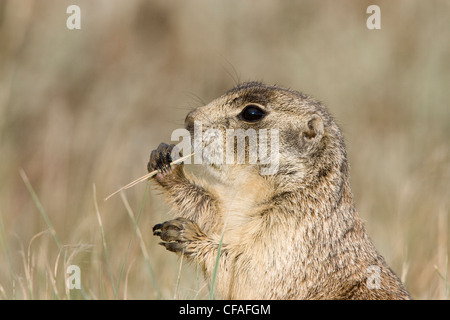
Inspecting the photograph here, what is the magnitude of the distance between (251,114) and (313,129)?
40 cm

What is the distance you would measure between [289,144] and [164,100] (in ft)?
19.8

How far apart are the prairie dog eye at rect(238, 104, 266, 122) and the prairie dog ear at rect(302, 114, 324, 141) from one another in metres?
0.28

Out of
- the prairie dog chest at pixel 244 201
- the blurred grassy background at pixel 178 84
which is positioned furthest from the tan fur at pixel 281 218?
the blurred grassy background at pixel 178 84

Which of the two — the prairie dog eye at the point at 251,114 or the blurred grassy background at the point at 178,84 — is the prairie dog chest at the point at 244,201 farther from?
the blurred grassy background at the point at 178,84

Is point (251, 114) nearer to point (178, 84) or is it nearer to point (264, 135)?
point (264, 135)

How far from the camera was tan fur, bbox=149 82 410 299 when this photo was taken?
4.17 m

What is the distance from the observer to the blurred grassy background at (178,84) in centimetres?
877

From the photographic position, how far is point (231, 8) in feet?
34.4

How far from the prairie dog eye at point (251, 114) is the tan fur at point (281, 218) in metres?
0.03

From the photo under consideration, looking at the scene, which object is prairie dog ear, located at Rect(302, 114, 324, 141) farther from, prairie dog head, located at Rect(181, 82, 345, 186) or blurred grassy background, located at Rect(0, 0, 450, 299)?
blurred grassy background, located at Rect(0, 0, 450, 299)
